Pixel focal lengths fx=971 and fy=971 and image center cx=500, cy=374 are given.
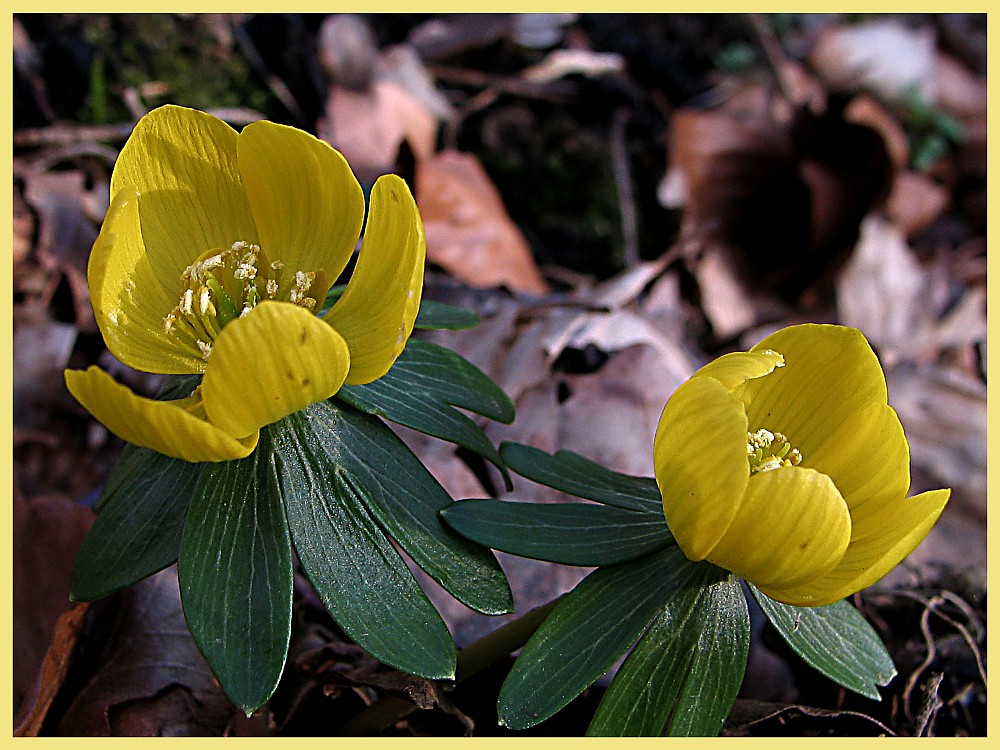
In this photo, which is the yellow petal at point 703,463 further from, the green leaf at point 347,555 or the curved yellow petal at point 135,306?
the curved yellow petal at point 135,306

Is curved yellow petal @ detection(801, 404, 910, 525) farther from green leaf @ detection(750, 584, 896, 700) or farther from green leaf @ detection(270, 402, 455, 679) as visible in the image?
green leaf @ detection(270, 402, 455, 679)

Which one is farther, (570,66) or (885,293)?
(570,66)

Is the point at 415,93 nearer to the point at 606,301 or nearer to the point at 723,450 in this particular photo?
the point at 606,301

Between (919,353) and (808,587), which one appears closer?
(808,587)

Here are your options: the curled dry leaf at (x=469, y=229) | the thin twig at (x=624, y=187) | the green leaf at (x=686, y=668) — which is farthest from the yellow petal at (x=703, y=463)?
the thin twig at (x=624, y=187)

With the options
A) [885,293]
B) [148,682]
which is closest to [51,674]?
[148,682]

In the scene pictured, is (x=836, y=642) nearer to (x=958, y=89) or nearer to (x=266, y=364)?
(x=266, y=364)

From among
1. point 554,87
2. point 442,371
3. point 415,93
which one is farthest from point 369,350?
point 554,87
